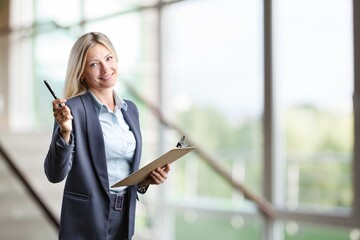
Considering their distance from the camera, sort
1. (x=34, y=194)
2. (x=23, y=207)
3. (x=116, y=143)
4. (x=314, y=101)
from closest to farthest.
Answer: (x=116, y=143) → (x=34, y=194) → (x=23, y=207) → (x=314, y=101)

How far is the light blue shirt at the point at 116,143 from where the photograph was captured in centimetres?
120

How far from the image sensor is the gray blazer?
1.18 m

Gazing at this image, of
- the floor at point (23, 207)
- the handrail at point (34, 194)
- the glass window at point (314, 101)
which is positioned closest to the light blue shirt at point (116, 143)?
the handrail at point (34, 194)

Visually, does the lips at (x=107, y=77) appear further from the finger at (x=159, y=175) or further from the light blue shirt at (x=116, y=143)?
the finger at (x=159, y=175)

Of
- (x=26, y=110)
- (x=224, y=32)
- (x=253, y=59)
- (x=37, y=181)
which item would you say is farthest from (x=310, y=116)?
(x=26, y=110)

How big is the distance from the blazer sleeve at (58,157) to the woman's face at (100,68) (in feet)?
0.37

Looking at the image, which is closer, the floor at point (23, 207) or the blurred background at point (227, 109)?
the floor at point (23, 207)

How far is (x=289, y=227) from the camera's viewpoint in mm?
4738

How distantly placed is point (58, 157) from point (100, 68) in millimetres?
188

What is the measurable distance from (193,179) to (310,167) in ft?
4.15

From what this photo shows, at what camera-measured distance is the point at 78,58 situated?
1.17 m

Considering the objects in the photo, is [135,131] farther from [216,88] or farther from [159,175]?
[216,88]

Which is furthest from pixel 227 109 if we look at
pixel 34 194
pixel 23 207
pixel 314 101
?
pixel 34 194

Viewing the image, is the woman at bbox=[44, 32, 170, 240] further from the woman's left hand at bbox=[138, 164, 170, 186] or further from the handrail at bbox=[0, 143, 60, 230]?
the handrail at bbox=[0, 143, 60, 230]
